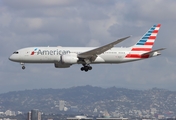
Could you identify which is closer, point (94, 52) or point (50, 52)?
point (50, 52)

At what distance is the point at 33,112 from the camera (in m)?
140

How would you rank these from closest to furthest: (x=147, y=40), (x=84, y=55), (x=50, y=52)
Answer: (x=50, y=52)
(x=84, y=55)
(x=147, y=40)

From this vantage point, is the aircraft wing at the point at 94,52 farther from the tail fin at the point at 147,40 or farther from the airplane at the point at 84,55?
the tail fin at the point at 147,40

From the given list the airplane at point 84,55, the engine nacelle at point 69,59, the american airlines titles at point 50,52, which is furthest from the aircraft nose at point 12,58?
the engine nacelle at point 69,59

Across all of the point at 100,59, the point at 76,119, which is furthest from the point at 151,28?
the point at 76,119

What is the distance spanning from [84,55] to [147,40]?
1254cm

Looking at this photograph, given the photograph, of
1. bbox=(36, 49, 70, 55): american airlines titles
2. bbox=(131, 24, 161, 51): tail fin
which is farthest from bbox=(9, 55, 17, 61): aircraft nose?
bbox=(131, 24, 161, 51): tail fin

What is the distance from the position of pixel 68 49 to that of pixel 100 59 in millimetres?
5090

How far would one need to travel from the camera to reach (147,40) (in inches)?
3110

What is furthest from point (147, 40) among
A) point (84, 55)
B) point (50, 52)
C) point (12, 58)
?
point (12, 58)

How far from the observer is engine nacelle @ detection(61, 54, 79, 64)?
231 ft

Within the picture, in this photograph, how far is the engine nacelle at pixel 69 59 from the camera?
231 feet

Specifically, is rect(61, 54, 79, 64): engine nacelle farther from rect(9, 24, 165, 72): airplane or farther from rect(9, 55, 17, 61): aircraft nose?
rect(9, 55, 17, 61): aircraft nose

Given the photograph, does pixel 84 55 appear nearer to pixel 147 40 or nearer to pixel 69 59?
pixel 69 59
